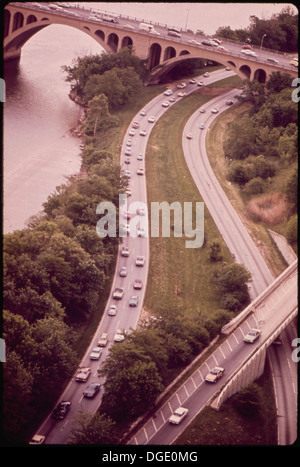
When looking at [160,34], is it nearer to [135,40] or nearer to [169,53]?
[169,53]

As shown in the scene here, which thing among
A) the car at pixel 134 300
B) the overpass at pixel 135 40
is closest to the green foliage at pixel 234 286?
the car at pixel 134 300

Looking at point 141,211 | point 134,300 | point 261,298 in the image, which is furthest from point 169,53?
point 261,298

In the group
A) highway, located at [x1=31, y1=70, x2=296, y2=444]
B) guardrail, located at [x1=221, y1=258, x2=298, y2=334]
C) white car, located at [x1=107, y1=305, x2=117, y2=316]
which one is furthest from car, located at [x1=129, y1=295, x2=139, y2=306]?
guardrail, located at [x1=221, y1=258, x2=298, y2=334]

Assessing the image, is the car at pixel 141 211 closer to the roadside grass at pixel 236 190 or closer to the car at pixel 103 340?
the roadside grass at pixel 236 190

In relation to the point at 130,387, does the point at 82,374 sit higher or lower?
lower

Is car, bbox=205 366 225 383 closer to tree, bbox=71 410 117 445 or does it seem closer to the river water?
tree, bbox=71 410 117 445

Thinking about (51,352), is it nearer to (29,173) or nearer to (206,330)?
(206,330)

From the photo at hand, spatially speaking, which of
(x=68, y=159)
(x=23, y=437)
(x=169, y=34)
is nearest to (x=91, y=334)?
(x=23, y=437)
